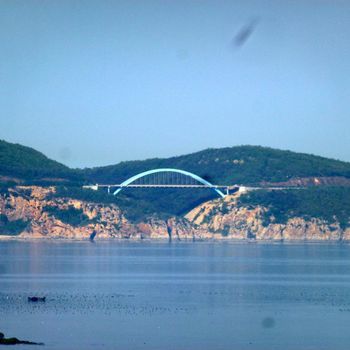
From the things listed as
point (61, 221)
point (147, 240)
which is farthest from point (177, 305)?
point (147, 240)

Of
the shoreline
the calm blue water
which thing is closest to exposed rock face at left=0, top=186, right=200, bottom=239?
the shoreline

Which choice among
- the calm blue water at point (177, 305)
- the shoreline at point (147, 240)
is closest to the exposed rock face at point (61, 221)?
the shoreline at point (147, 240)

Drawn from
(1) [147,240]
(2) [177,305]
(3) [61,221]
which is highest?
(3) [61,221]

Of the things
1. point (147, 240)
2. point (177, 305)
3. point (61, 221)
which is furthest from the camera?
point (147, 240)

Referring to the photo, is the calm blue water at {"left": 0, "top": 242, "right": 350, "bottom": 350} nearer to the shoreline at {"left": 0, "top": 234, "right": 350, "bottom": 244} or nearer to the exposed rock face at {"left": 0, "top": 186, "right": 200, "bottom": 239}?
the shoreline at {"left": 0, "top": 234, "right": 350, "bottom": 244}

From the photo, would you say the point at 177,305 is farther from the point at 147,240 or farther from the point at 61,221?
the point at 147,240

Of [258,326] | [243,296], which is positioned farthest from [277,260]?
[258,326]

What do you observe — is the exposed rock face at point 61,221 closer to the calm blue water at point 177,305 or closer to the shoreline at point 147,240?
the shoreline at point 147,240

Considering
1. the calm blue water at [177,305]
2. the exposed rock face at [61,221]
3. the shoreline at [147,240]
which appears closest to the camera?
the calm blue water at [177,305]

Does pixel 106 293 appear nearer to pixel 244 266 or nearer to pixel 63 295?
pixel 63 295
